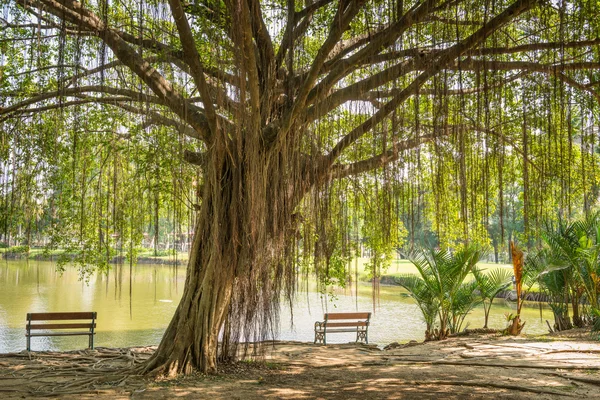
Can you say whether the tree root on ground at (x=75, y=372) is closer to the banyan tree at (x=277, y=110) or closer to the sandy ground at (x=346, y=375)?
the sandy ground at (x=346, y=375)

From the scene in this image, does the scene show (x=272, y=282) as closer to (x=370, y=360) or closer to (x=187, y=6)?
(x=370, y=360)

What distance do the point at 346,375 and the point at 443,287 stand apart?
3135 mm

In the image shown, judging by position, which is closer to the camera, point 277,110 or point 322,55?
point 322,55

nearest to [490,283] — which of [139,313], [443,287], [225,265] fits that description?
[443,287]

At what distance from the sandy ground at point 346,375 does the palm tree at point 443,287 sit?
1.25 metres

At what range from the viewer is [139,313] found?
40.9ft

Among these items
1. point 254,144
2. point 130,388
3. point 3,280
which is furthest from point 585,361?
point 3,280

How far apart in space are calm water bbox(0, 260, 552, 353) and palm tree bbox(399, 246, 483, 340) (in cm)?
115

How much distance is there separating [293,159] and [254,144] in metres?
0.44

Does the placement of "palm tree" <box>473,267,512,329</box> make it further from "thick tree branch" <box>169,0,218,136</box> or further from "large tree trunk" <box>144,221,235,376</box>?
"thick tree branch" <box>169,0,218,136</box>

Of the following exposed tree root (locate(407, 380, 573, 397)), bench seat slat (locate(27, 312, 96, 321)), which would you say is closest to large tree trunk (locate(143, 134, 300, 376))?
exposed tree root (locate(407, 380, 573, 397))

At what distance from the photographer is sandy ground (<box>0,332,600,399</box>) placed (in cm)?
387

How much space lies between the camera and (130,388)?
4.06 metres

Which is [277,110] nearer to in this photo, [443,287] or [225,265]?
[225,265]
